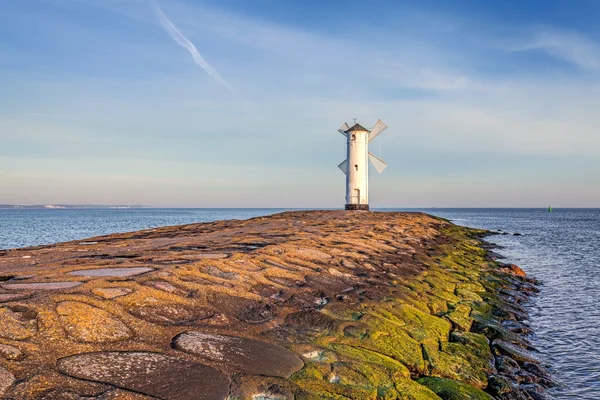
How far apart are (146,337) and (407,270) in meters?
8.62

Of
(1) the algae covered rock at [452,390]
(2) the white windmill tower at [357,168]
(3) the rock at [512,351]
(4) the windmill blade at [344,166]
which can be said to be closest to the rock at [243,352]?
(1) the algae covered rock at [452,390]

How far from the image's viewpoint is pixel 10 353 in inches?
176

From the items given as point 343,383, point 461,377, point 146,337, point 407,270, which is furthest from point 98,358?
point 407,270

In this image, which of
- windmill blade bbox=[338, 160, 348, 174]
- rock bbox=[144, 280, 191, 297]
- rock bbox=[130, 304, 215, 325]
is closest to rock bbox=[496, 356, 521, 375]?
rock bbox=[130, 304, 215, 325]

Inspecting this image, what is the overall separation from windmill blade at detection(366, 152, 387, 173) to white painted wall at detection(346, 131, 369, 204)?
301 cm

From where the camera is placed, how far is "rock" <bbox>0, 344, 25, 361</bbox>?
174 inches

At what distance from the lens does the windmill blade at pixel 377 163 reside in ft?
143

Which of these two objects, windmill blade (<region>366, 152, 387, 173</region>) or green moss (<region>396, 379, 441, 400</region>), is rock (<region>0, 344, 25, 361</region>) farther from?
windmill blade (<region>366, 152, 387, 173</region>)

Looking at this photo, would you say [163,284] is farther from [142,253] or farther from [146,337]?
[142,253]

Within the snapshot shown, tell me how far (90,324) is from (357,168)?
3575cm

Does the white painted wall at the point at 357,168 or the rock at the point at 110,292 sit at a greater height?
the white painted wall at the point at 357,168

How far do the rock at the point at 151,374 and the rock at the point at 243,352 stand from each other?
331mm

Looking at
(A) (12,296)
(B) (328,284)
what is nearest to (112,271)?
(A) (12,296)

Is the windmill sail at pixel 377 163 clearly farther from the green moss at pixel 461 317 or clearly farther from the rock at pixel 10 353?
the rock at pixel 10 353
